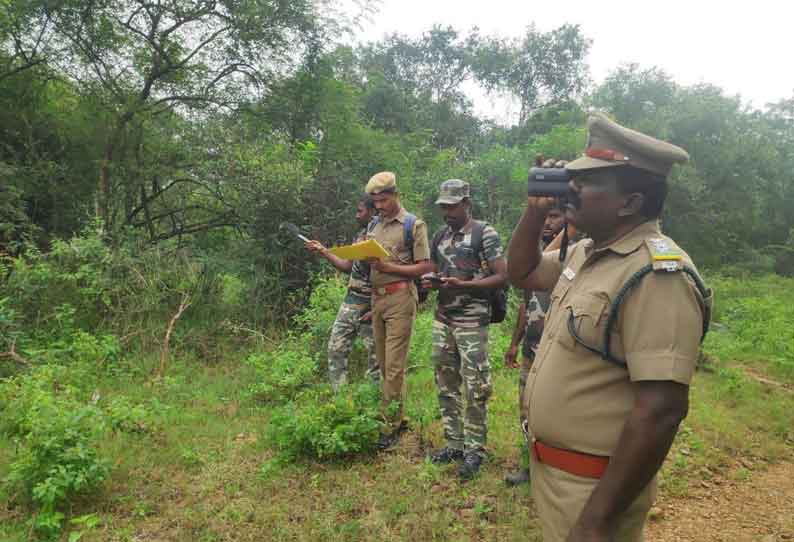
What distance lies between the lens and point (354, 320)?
441 centimetres

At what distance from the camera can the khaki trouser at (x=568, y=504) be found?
1399 millimetres

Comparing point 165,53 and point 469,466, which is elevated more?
point 165,53

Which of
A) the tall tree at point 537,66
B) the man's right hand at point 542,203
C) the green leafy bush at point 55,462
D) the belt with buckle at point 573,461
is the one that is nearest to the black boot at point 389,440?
the green leafy bush at point 55,462

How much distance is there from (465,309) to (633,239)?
6.78 feet

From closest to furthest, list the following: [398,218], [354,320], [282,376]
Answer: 1. [398,218]
2. [354,320]
3. [282,376]

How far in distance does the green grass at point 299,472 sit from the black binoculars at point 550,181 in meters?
2.21

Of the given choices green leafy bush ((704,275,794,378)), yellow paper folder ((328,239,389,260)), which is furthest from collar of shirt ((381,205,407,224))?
green leafy bush ((704,275,794,378))

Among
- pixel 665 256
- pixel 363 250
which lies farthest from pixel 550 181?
pixel 363 250

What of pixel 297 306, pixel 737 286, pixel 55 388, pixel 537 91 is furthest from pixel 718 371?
pixel 537 91

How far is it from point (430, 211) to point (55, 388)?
301 inches

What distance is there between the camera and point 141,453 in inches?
144

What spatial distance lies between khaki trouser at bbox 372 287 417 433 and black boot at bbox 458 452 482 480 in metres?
0.62

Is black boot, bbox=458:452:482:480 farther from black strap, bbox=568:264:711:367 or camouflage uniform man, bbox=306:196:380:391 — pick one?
black strap, bbox=568:264:711:367

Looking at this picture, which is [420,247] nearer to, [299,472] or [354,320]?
[354,320]
